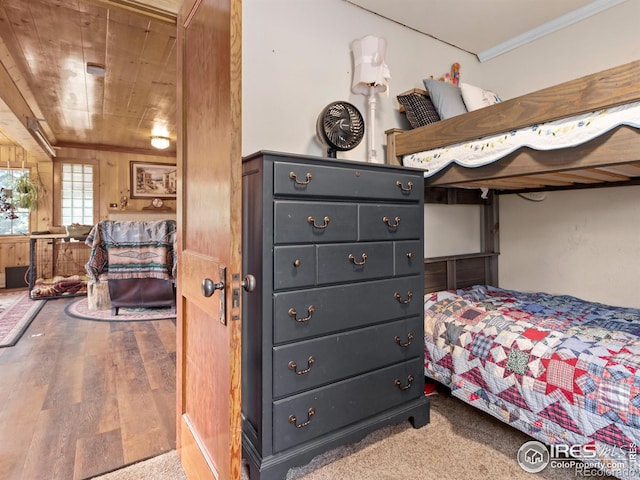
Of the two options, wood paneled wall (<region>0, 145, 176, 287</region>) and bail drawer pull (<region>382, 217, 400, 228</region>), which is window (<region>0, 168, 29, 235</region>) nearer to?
wood paneled wall (<region>0, 145, 176, 287</region>)

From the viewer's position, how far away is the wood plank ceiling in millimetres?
2311

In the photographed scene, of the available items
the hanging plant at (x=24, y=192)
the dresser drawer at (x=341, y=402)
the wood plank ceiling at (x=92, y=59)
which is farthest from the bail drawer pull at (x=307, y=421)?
the hanging plant at (x=24, y=192)

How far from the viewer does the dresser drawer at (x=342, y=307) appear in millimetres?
1438

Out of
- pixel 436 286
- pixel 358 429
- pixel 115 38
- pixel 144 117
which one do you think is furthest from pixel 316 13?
pixel 144 117

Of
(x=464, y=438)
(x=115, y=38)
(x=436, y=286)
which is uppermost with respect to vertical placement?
(x=115, y=38)

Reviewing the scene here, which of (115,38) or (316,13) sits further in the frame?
(115,38)

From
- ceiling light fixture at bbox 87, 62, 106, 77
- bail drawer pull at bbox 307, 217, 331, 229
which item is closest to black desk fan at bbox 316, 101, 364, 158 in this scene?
bail drawer pull at bbox 307, 217, 331, 229

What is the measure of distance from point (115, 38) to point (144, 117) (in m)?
2.18

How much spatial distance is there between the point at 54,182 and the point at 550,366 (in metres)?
7.37

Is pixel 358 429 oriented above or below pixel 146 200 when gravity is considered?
below

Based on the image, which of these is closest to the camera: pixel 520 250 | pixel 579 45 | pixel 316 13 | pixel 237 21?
pixel 237 21

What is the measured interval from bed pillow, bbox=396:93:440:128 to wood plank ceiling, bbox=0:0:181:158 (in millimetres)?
1478

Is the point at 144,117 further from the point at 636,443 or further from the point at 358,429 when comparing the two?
the point at 636,443

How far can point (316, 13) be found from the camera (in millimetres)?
2145
